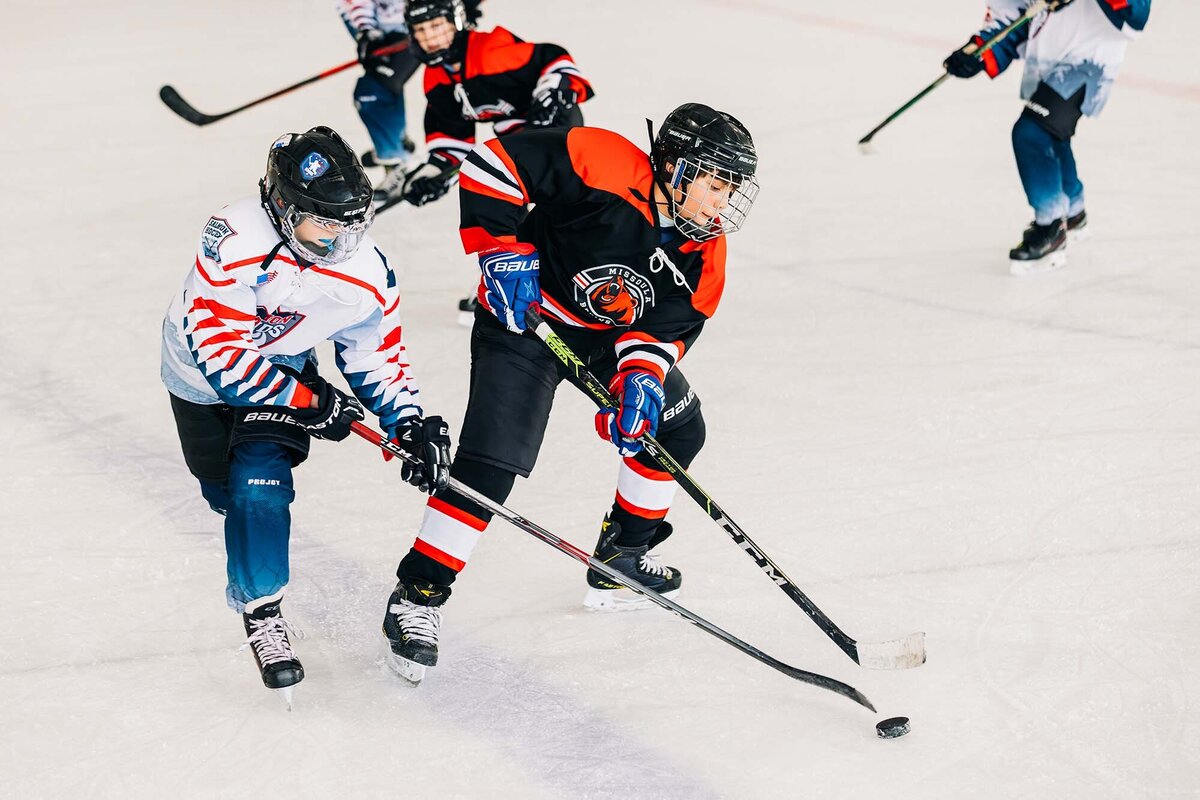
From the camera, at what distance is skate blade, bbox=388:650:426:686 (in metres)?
2.25

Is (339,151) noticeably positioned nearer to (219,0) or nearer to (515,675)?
(515,675)

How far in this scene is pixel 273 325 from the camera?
7.07ft

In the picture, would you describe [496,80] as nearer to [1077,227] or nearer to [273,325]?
[273,325]

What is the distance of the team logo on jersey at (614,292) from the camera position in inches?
90.8

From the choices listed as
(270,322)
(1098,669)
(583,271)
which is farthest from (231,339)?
(1098,669)

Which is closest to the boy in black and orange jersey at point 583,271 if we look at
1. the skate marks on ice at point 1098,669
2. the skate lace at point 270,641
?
the skate lace at point 270,641

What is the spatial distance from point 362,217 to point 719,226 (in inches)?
23.3

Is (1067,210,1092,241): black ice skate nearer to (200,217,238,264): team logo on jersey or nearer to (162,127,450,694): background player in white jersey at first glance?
(162,127,450,694): background player in white jersey

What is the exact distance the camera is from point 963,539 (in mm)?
2740

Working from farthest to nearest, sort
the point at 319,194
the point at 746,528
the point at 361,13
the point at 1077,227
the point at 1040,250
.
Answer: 1. the point at 361,13
2. the point at 1077,227
3. the point at 1040,250
4. the point at 746,528
5. the point at 319,194

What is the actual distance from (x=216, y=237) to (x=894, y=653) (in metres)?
1.31

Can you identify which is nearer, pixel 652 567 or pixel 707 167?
pixel 707 167

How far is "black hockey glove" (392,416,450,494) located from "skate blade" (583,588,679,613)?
453mm

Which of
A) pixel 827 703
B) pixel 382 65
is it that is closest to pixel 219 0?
pixel 382 65
